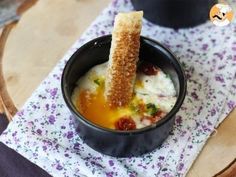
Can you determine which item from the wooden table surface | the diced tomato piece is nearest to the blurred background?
the wooden table surface

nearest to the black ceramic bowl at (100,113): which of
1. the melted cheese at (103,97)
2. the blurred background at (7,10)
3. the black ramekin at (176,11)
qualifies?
the melted cheese at (103,97)

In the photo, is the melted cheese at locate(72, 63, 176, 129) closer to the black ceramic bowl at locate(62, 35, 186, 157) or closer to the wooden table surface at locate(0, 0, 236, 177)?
the black ceramic bowl at locate(62, 35, 186, 157)

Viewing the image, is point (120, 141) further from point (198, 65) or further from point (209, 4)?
point (209, 4)

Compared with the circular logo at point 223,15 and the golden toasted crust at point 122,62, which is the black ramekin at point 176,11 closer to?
the circular logo at point 223,15

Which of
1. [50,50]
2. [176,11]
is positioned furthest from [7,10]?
[176,11]

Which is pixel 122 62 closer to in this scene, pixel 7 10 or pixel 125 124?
pixel 125 124
